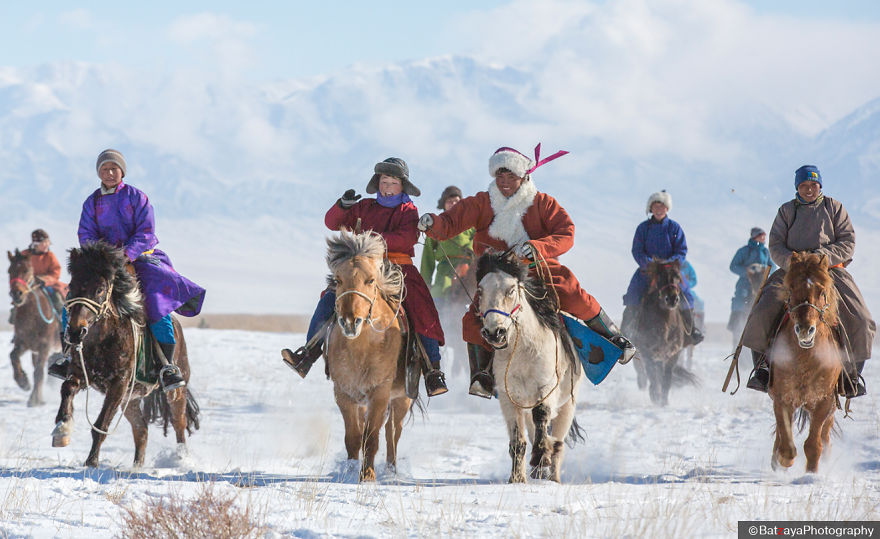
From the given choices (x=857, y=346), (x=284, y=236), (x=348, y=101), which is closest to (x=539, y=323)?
(x=857, y=346)

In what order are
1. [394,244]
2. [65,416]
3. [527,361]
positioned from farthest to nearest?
[394,244] < [65,416] < [527,361]

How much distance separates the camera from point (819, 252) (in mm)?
8125

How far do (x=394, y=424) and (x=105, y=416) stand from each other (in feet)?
7.49

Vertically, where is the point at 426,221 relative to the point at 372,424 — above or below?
above

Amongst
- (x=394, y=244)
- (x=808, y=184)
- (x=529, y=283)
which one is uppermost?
(x=808, y=184)

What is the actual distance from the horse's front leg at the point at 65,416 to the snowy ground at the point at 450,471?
0.83ft

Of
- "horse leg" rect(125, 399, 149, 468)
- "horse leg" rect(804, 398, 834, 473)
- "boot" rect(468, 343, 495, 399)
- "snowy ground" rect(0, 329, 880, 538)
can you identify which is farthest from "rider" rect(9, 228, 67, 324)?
"horse leg" rect(804, 398, 834, 473)

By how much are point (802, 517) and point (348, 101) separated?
185894 millimetres

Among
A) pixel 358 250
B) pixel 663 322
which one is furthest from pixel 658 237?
pixel 358 250

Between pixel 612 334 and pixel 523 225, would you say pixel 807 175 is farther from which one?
pixel 523 225

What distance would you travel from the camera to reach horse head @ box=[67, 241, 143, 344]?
23.5 feet

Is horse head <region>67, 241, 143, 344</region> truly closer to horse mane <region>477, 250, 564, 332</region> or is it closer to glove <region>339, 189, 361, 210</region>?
glove <region>339, 189, 361, 210</region>

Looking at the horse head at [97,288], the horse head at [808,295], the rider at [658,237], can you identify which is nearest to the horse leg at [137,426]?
the horse head at [97,288]

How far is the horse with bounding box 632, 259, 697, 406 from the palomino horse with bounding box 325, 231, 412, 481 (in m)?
6.17
